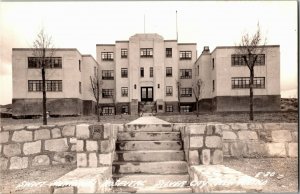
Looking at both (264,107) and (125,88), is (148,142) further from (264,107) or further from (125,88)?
(125,88)

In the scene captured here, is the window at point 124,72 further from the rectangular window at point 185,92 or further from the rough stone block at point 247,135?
the rough stone block at point 247,135

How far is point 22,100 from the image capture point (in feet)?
116

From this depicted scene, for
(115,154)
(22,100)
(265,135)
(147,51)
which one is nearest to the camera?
(115,154)

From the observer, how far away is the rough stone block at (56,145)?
8.84m

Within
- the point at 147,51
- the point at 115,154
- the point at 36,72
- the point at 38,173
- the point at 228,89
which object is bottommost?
the point at 38,173

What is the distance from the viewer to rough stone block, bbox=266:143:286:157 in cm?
923

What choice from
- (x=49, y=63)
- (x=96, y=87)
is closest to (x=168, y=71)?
(x=96, y=87)

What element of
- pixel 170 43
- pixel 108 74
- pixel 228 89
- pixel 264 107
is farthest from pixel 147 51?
pixel 264 107

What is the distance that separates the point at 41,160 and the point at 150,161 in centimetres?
323

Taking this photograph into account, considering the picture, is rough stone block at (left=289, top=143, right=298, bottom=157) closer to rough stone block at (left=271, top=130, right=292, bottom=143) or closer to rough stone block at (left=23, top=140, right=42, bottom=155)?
rough stone block at (left=271, top=130, right=292, bottom=143)

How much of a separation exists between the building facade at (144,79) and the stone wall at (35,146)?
27286mm

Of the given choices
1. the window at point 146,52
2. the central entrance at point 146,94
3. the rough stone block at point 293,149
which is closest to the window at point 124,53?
the window at point 146,52

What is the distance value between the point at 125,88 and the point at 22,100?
A: 14456mm

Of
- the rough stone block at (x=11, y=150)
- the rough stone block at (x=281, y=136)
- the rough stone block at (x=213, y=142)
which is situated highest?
the rough stone block at (x=213, y=142)
